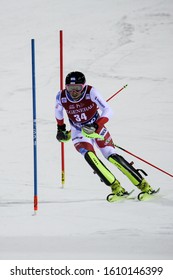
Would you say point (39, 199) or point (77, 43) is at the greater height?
point (77, 43)

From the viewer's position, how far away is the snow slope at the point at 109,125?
593 cm

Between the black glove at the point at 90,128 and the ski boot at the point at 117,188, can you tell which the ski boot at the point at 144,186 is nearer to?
the ski boot at the point at 117,188

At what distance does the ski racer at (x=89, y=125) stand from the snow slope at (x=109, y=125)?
0.39m

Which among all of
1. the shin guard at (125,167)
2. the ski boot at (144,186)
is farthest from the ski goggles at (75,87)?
the ski boot at (144,186)

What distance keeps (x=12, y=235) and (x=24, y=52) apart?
37.7 feet

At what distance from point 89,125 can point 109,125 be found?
5.72 m

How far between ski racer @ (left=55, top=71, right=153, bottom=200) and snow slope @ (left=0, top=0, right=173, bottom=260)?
1.29 ft

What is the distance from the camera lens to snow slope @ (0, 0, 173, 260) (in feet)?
19.5

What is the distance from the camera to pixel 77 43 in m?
16.8

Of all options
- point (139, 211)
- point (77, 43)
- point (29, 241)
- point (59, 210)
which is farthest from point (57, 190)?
point (77, 43)

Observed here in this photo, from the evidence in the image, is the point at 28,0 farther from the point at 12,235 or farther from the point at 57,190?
the point at 12,235

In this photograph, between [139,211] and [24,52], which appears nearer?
[139,211]

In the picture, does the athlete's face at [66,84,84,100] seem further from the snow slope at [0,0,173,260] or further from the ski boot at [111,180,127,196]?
the snow slope at [0,0,173,260]

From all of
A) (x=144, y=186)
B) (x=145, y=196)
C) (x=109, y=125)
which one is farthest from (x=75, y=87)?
(x=109, y=125)
